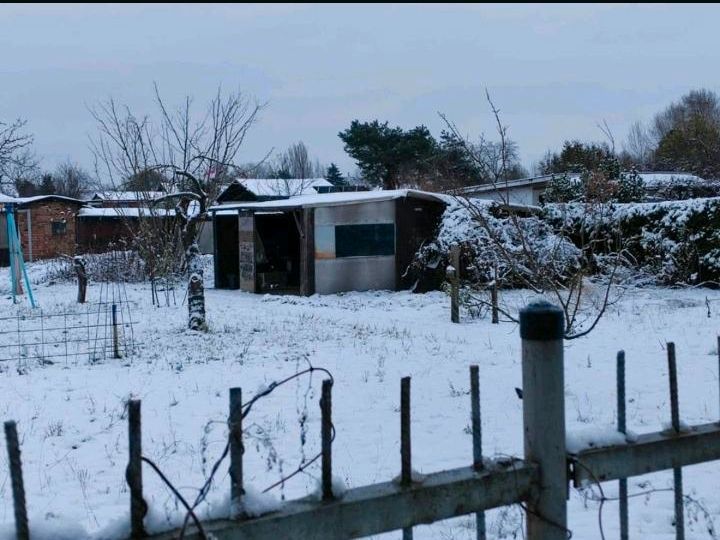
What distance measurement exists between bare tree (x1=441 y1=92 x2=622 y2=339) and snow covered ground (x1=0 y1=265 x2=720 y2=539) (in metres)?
0.59

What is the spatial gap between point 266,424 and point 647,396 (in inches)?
134

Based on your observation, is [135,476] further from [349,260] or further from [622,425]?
[349,260]

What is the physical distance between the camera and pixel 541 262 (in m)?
11.1

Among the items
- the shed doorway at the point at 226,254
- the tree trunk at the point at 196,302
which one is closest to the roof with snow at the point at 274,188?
the shed doorway at the point at 226,254

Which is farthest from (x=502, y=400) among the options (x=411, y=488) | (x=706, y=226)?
(x=706, y=226)

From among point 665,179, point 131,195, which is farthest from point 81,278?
point 665,179

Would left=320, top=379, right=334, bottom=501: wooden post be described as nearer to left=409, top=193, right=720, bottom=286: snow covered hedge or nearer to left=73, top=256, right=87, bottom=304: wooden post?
left=409, top=193, right=720, bottom=286: snow covered hedge

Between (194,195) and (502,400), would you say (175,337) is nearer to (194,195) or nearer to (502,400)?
(194,195)

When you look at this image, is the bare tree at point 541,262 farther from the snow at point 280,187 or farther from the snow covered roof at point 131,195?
the snow at point 280,187

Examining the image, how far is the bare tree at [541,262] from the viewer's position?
7.02 meters

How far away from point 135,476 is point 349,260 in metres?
19.8

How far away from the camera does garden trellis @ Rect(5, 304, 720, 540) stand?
5.73 feet

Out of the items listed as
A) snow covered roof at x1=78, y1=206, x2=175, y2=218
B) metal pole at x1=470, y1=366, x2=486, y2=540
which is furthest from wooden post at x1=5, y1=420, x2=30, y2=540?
snow covered roof at x1=78, y1=206, x2=175, y2=218

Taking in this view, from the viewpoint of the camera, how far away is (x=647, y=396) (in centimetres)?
717
